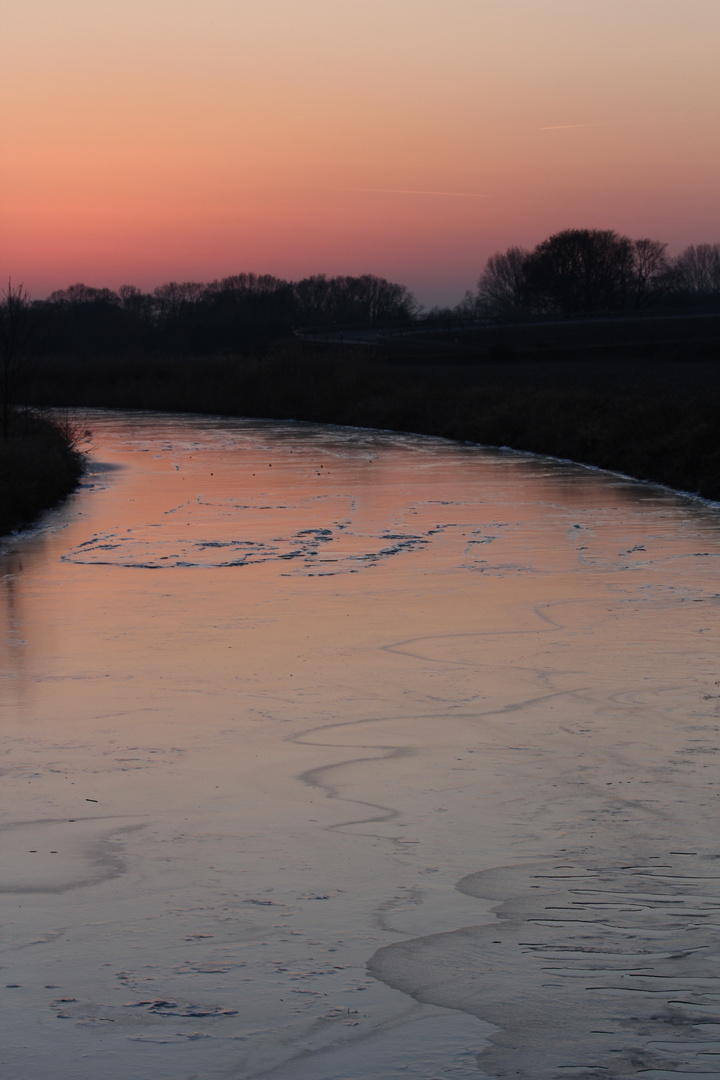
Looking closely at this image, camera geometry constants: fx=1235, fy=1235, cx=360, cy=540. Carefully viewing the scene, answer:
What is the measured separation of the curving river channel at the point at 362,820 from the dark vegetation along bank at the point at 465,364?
434 inches

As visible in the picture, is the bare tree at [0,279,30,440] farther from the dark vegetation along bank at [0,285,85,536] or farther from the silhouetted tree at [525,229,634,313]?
the silhouetted tree at [525,229,634,313]

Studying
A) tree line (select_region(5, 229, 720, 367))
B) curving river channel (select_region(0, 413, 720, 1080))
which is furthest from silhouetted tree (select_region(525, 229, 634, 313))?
curving river channel (select_region(0, 413, 720, 1080))

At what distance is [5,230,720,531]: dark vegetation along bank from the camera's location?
27281 mm

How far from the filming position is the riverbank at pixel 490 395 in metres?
24.6

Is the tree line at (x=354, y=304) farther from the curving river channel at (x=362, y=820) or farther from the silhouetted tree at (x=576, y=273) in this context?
the curving river channel at (x=362, y=820)

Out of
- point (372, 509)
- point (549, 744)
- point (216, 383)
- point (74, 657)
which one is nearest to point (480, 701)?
point (549, 744)

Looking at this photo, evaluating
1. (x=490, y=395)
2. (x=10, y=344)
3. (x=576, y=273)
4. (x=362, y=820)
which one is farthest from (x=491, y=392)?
(x=576, y=273)

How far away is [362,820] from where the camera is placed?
574 centimetres

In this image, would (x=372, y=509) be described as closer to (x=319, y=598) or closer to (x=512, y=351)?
(x=319, y=598)

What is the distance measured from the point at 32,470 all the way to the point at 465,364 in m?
44.6

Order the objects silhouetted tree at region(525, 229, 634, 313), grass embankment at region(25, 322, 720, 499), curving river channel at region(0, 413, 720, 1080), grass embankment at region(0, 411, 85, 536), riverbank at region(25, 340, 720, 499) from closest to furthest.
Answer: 1. curving river channel at region(0, 413, 720, 1080)
2. grass embankment at region(0, 411, 85, 536)
3. riverbank at region(25, 340, 720, 499)
4. grass embankment at region(25, 322, 720, 499)
5. silhouetted tree at region(525, 229, 634, 313)

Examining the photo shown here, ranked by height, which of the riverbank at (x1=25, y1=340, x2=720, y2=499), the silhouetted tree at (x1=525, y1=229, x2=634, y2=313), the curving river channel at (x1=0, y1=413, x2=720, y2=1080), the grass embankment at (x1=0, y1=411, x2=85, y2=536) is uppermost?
the silhouetted tree at (x1=525, y1=229, x2=634, y2=313)

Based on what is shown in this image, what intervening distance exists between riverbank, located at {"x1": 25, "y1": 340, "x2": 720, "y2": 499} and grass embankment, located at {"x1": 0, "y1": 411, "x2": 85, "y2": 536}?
424 inches

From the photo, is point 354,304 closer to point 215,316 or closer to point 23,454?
point 215,316
